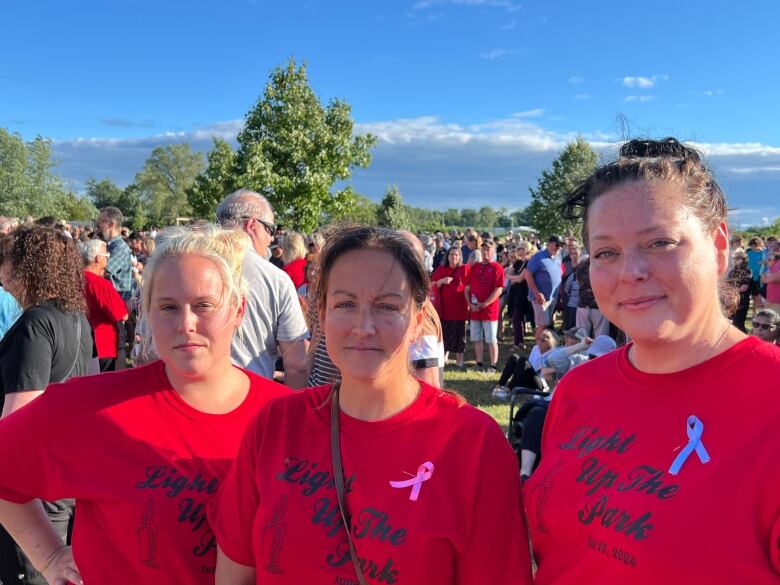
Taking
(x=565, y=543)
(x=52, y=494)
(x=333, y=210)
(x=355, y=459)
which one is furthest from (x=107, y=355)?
(x=333, y=210)

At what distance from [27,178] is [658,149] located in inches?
1918

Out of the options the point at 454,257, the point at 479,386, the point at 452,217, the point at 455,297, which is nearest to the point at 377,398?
the point at 479,386

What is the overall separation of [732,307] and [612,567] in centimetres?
82

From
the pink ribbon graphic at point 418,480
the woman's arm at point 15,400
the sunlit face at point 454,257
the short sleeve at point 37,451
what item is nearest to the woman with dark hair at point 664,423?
the pink ribbon graphic at point 418,480

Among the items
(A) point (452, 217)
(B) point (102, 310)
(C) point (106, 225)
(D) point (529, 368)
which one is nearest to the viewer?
(B) point (102, 310)

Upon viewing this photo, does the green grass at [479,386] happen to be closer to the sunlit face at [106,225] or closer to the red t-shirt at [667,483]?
the sunlit face at [106,225]

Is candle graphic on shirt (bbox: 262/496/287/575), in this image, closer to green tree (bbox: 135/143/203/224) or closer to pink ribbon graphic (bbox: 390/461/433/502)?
pink ribbon graphic (bbox: 390/461/433/502)

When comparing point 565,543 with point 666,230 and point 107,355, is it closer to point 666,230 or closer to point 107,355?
point 666,230

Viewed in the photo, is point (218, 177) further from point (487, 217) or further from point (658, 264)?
point (487, 217)

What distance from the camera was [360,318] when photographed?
1.55 m

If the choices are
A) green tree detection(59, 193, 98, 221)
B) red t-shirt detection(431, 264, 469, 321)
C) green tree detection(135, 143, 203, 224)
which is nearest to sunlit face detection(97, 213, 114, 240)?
red t-shirt detection(431, 264, 469, 321)

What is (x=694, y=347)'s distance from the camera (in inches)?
56.5

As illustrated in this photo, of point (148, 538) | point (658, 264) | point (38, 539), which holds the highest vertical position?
point (658, 264)

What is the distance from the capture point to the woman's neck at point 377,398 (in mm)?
1581
